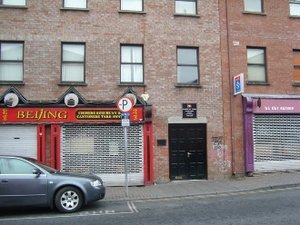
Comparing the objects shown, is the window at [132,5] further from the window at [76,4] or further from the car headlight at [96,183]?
the car headlight at [96,183]

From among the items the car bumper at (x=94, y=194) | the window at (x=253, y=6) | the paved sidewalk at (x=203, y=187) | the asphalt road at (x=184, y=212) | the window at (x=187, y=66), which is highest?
the window at (x=253, y=6)

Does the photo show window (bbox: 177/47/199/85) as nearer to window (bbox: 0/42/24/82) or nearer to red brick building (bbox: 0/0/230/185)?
red brick building (bbox: 0/0/230/185)

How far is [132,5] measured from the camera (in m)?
18.0

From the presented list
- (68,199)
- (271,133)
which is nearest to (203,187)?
(271,133)

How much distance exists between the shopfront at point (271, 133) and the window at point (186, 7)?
4220 millimetres

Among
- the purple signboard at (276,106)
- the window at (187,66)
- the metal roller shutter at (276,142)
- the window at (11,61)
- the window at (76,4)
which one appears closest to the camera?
the window at (11,61)

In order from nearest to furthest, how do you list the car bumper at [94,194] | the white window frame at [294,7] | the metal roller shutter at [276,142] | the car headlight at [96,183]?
the car bumper at [94,194], the car headlight at [96,183], the metal roller shutter at [276,142], the white window frame at [294,7]

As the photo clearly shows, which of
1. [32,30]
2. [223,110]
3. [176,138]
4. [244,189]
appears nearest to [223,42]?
[223,110]

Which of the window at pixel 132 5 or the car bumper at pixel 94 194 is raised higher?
the window at pixel 132 5

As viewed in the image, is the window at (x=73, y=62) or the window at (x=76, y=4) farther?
the window at (x=76, y=4)

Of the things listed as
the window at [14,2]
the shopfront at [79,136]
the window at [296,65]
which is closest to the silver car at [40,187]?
the shopfront at [79,136]

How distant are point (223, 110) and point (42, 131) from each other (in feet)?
23.6

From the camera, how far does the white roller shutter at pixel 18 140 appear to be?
54.0ft

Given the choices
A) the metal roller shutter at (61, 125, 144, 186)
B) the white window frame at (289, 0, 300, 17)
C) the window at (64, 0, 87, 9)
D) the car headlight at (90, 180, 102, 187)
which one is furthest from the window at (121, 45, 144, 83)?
the white window frame at (289, 0, 300, 17)
